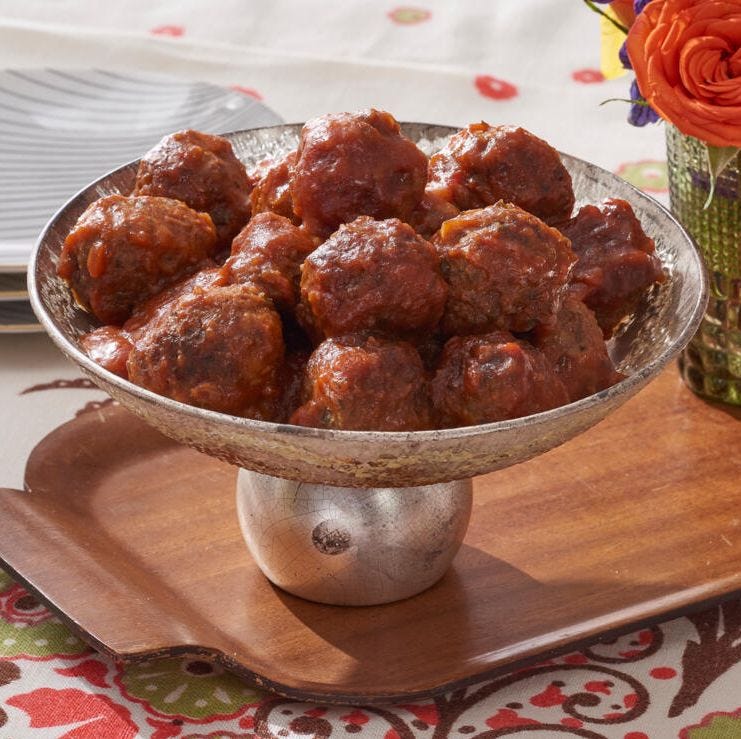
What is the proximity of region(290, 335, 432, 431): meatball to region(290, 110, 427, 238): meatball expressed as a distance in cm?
20

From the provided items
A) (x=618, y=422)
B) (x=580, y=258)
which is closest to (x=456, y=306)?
(x=580, y=258)

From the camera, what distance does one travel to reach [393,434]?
130 centimetres

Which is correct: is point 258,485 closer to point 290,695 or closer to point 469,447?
point 290,695

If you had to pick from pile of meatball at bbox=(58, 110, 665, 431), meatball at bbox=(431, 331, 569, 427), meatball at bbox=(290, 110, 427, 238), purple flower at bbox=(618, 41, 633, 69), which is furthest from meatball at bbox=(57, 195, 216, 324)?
purple flower at bbox=(618, 41, 633, 69)

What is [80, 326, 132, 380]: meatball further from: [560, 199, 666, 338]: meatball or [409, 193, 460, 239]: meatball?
[560, 199, 666, 338]: meatball

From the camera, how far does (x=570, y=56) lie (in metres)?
3.30

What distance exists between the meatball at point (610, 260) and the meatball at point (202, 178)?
1.37 feet

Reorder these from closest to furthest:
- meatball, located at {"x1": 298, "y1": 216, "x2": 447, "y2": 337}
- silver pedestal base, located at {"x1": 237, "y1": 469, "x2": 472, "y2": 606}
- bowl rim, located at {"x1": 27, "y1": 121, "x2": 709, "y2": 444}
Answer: bowl rim, located at {"x1": 27, "y1": 121, "x2": 709, "y2": 444} → meatball, located at {"x1": 298, "y1": 216, "x2": 447, "y2": 337} → silver pedestal base, located at {"x1": 237, "y1": 469, "x2": 472, "y2": 606}

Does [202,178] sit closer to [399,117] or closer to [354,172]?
[354,172]

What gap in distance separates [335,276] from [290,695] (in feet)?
1.53

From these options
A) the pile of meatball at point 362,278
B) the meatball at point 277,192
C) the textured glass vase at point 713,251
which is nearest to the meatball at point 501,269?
the pile of meatball at point 362,278

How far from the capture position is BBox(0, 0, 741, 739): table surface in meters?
1.47

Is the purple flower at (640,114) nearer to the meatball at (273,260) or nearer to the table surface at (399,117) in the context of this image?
the table surface at (399,117)

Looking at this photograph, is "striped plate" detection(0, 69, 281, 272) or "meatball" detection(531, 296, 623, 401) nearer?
"meatball" detection(531, 296, 623, 401)
